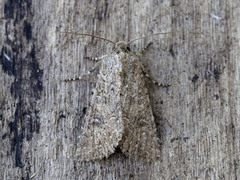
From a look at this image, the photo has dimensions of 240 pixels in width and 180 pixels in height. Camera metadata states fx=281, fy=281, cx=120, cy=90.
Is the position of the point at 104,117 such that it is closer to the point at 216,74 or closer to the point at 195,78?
the point at 195,78

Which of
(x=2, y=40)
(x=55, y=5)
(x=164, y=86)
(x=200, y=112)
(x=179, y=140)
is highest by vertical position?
(x=55, y=5)

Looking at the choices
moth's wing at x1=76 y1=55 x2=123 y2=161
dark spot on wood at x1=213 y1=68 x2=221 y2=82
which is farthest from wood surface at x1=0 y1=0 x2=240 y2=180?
moth's wing at x1=76 y1=55 x2=123 y2=161

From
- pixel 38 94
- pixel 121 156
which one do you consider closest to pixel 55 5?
pixel 38 94

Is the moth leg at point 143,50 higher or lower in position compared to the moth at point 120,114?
higher

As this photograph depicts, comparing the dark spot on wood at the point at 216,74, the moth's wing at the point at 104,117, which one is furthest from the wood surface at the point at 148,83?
the moth's wing at the point at 104,117

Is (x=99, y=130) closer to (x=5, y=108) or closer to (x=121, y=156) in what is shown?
(x=121, y=156)

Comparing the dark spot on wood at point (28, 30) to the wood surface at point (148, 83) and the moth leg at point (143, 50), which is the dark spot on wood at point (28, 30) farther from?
the moth leg at point (143, 50)

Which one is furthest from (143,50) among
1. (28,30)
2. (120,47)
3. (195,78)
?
(28,30)
